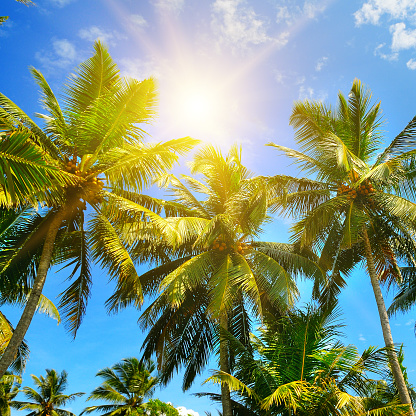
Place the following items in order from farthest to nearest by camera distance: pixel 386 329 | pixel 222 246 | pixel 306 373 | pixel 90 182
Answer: pixel 222 246, pixel 386 329, pixel 90 182, pixel 306 373

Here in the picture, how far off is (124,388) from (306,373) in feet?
58.9

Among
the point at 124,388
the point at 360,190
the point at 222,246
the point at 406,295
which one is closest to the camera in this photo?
the point at 360,190

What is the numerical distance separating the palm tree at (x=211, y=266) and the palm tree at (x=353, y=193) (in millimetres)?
1278

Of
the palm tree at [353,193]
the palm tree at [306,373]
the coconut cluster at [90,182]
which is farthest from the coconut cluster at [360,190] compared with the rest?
the coconut cluster at [90,182]

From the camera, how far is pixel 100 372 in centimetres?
2308

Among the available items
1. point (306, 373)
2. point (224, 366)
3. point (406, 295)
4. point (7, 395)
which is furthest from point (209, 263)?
point (7, 395)

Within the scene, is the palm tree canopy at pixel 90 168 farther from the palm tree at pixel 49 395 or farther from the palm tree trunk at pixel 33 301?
the palm tree at pixel 49 395

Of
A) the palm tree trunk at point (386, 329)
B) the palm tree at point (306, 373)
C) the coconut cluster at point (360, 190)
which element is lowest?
the palm tree at point (306, 373)

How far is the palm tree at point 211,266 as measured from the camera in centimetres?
1057

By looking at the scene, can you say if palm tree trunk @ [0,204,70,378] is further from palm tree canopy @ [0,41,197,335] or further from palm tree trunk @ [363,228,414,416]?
palm tree trunk @ [363,228,414,416]

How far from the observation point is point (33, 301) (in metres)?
8.39

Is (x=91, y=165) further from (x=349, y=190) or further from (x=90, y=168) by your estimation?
(x=349, y=190)

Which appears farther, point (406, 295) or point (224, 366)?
point (406, 295)

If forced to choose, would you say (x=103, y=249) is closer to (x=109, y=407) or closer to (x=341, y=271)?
(x=341, y=271)
